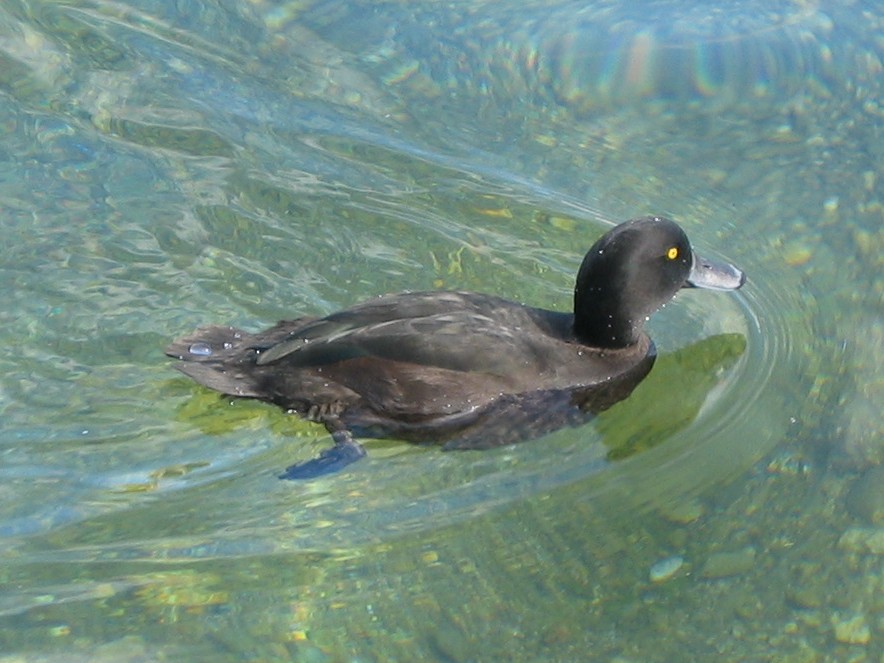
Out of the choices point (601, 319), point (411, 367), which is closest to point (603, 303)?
point (601, 319)

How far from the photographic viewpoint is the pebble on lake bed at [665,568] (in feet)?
19.4

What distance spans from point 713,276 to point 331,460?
2279mm

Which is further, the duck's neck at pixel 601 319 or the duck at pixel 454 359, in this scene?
the duck's neck at pixel 601 319

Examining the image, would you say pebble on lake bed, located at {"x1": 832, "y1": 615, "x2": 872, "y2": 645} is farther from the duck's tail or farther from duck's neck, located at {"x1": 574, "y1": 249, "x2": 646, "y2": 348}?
the duck's tail

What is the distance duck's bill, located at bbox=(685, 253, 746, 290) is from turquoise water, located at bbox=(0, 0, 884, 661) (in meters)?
0.32

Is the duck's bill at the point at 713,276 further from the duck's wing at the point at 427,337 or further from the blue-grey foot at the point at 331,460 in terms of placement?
the blue-grey foot at the point at 331,460

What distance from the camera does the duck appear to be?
21.2 ft

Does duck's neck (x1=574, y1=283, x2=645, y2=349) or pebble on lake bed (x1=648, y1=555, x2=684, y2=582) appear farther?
duck's neck (x1=574, y1=283, x2=645, y2=349)

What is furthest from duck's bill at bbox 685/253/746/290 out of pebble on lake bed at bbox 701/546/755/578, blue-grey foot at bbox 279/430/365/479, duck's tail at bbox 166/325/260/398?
duck's tail at bbox 166/325/260/398

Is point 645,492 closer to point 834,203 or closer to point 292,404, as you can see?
point 292,404

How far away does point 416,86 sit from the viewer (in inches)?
360

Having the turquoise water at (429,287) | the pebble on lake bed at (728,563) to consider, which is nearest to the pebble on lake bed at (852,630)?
the turquoise water at (429,287)

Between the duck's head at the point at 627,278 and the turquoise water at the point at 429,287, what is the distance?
1.21 ft

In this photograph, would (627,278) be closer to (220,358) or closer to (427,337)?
(427,337)
